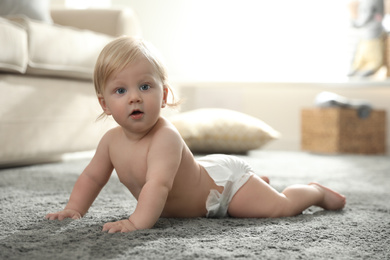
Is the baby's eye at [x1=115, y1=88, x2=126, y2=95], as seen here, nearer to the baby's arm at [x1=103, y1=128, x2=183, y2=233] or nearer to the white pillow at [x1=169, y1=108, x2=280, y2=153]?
the baby's arm at [x1=103, y1=128, x2=183, y2=233]

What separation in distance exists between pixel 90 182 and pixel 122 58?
0.27m

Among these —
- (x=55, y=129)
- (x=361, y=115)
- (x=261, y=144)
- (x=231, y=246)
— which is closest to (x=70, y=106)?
(x=55, y=129)

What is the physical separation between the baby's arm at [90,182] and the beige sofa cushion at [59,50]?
0.95 metres

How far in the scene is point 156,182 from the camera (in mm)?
944

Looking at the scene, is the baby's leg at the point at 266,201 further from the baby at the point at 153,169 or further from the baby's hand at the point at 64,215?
the baby's hand at the point at 64,215

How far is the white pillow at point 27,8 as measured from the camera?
8.16 feet

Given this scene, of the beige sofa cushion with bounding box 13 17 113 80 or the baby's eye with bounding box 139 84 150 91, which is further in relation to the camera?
the beige sofa cushion with bounding box 13 17 113 80

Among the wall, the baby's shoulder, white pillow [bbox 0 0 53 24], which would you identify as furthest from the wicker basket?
the baby's shoulder

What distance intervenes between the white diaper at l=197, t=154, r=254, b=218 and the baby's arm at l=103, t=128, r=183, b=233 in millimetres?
122

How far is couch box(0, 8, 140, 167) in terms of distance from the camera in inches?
71.3

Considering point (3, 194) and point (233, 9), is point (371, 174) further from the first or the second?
point (233, 9)

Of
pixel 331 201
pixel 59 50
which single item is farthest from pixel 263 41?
pixel 331 201

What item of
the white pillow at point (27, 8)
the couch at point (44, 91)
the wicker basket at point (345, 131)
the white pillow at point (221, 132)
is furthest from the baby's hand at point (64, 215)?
the wicker basket at point (345, 131)

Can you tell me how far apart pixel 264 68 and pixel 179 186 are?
262 centimetres
